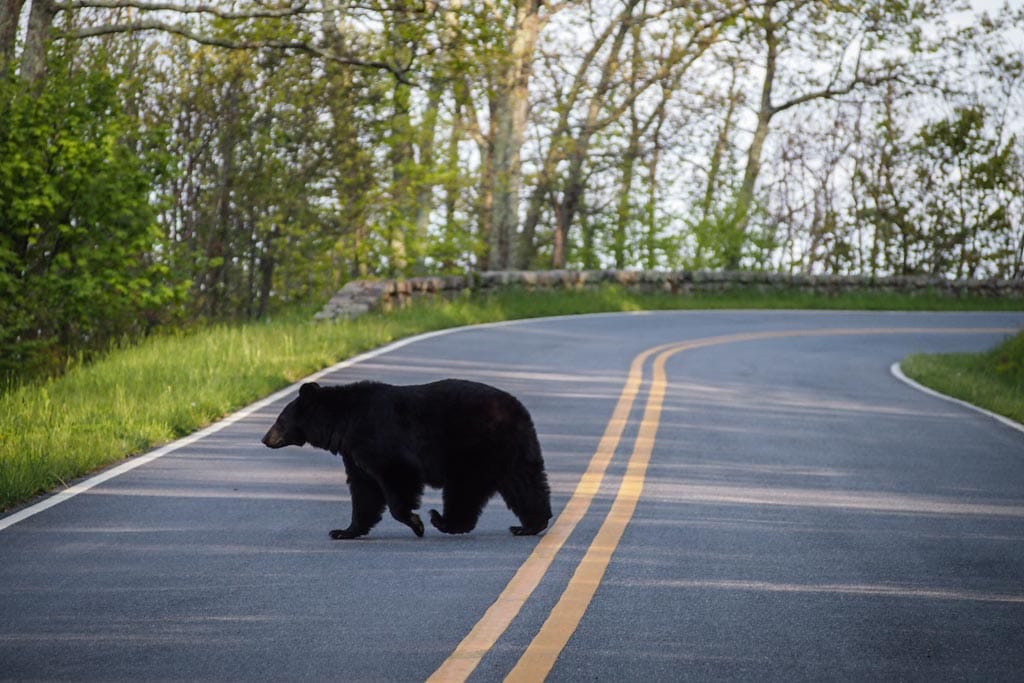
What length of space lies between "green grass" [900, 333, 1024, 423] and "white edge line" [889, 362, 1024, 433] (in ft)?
0.37

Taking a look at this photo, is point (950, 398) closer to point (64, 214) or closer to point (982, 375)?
point (982, 375)

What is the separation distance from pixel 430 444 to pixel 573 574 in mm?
1057

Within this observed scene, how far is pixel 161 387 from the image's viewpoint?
15102mm

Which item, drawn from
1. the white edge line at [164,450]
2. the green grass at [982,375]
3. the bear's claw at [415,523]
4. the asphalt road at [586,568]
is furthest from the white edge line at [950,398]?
the bear's claw at [415,523]

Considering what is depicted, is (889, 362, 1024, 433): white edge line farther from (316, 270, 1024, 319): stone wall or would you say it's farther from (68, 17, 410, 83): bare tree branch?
(68, 17, 410, 83): bare tree branch

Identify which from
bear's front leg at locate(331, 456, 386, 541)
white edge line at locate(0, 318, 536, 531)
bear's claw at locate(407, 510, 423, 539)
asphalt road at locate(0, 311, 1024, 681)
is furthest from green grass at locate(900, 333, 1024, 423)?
bear's front leg at locate(331, 456, 386, 541)

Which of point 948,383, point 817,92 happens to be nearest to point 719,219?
point 817,92

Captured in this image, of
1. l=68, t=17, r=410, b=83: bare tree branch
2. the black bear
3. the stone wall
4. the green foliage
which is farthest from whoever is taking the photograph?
the stone wall

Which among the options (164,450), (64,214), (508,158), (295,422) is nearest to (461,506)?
(295,422)

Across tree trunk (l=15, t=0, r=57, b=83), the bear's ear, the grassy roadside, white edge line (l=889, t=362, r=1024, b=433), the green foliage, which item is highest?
tree trunk (l=15, t=0, r=57, b=83)

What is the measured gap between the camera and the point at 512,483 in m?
8.25

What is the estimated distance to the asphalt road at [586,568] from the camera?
242 inches

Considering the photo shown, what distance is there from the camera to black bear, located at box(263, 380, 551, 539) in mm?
8086

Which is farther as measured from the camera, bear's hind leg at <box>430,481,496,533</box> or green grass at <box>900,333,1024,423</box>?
green grass at <box>900,333,1024,423</box>
